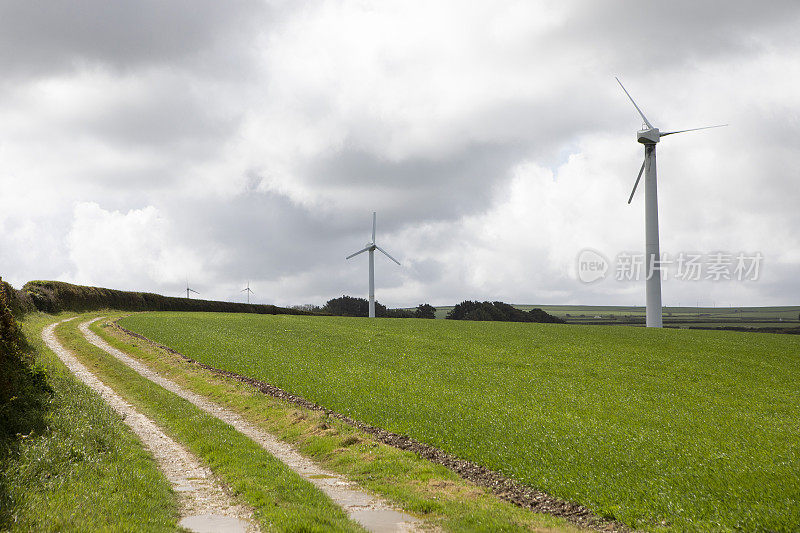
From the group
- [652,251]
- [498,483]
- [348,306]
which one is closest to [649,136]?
[652,251]

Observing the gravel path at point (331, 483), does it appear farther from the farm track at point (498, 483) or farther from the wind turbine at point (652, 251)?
the wind turbine at point (652, 251)

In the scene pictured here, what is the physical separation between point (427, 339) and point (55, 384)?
30.2 meters

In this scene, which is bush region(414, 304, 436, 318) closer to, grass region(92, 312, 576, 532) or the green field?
the green field

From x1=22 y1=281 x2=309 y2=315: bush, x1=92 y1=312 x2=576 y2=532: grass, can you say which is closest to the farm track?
x1=92 y1=312 x2=576 y2=532: grass

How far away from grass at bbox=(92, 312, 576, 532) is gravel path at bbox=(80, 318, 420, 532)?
36 cm

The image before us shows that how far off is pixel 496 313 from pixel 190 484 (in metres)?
118

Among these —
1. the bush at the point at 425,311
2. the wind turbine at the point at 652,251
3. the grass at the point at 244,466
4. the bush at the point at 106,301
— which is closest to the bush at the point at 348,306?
the bush at the point at 425,311

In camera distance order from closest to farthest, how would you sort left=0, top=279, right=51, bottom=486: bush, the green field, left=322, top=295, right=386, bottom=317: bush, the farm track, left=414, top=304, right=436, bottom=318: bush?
the farm track < the green field < left=0, top=279, right=51, bottom=486: bush < left=414, top=304, right=436, bottom=318: bush < left=322, top=295, right=386, bottom=317: bush

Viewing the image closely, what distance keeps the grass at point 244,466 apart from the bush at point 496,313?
103416 mm

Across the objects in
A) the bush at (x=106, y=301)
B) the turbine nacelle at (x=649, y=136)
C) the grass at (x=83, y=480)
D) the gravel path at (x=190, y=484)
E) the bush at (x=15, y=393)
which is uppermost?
the turbine nacelle at (x=649, y=136)

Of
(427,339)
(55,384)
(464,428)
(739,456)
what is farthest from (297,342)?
(739,456)

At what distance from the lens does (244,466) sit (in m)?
15.6

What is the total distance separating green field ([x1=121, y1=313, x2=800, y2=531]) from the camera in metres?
14.0

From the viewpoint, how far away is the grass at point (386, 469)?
12211mm
